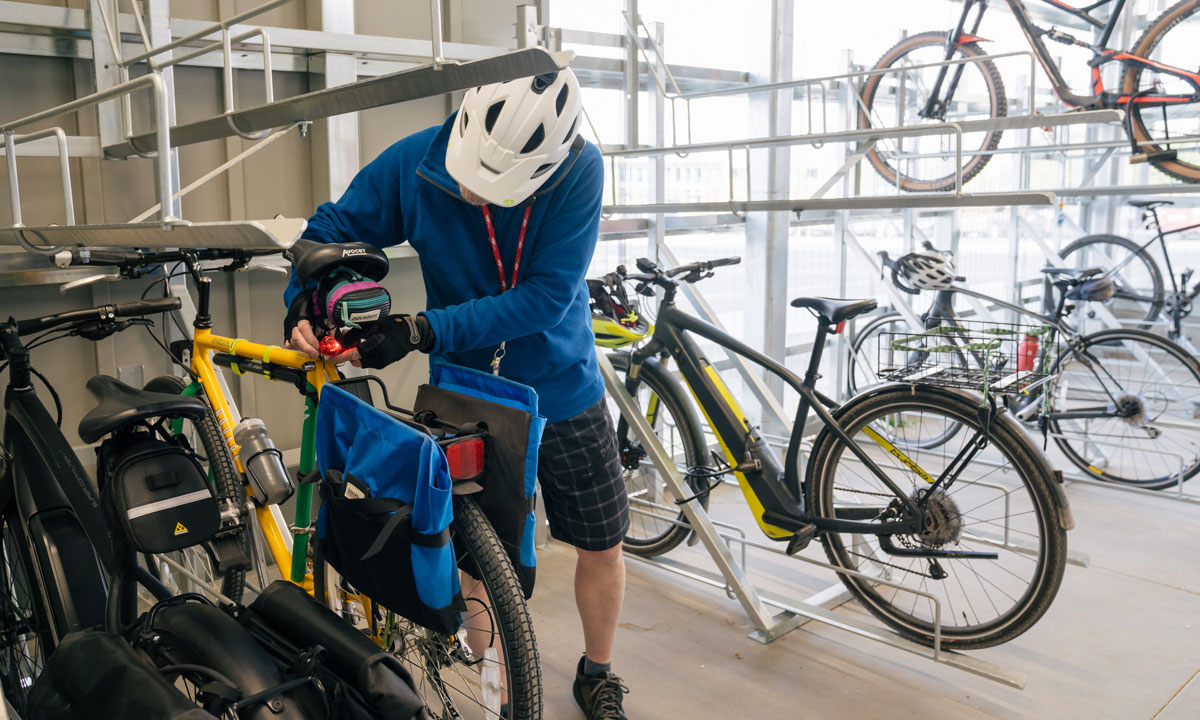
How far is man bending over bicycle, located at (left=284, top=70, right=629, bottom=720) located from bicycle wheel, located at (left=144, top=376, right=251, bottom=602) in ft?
1.52

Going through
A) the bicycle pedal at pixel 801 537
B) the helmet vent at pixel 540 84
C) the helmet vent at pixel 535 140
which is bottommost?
the bicycle pedal at pixel 801 537

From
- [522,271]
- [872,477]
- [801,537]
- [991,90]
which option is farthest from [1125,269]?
[522,271]

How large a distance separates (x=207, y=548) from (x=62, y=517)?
0.34 metres

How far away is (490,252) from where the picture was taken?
1986mm

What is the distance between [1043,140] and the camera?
6.43 metres

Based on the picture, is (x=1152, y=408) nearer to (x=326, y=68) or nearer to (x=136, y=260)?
(x=326, y=68)

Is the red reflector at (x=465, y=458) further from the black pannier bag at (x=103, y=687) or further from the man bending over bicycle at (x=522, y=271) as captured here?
the black pannier bag at (x=103, y=687)

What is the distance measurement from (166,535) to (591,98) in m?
2.75

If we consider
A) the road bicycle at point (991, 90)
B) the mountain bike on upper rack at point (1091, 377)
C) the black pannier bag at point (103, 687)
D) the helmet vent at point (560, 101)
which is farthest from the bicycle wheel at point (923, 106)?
the black pannier bag at point (103, 687)

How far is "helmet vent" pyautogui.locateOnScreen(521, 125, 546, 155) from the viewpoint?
1752mm

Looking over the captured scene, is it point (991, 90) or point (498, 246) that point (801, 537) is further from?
point (991, 90)

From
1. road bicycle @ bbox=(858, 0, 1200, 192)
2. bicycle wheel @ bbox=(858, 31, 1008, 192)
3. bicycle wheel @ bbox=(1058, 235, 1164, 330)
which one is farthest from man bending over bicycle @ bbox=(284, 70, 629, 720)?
bicycle wheel @ bbox=(1058, 235, 1164, 330)

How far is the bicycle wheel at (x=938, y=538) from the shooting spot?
94.3 inches

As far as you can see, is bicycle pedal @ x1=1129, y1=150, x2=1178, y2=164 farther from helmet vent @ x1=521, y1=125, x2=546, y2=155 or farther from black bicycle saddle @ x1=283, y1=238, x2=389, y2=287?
black bicycle saddle @ x1=283, y1=238, x2=389, y2=287
